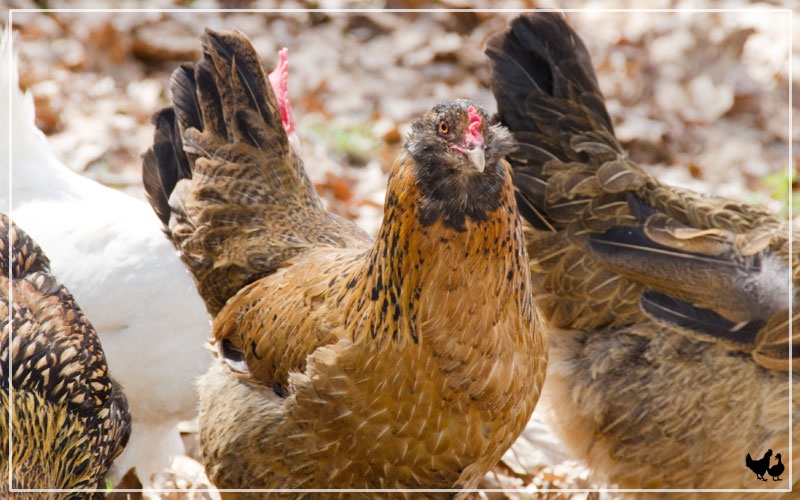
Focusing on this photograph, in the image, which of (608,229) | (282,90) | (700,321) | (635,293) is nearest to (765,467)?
(700,321)

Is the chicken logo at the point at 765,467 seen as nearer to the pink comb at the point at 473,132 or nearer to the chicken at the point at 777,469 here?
the chicken at the point at 777,469

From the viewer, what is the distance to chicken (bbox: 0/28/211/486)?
2.68 m


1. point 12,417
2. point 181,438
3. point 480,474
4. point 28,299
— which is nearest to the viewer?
point 12,417

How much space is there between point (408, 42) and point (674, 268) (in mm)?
2370

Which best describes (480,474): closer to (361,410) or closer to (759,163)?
(361,410)

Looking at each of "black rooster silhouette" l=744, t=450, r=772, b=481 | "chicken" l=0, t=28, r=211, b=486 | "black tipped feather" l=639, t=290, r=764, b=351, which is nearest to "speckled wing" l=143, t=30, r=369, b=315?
"chicken" l=0, t=28, r=211, b=486

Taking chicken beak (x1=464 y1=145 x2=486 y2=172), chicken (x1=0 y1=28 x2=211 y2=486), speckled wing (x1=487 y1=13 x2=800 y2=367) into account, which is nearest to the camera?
chicken beak (x1=464 y1=145 x2=486 y2=172)

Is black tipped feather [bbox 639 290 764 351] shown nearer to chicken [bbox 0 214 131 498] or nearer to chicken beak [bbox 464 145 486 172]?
chicken beak [bbox 464 145 486 172]

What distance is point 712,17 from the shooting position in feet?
18.2

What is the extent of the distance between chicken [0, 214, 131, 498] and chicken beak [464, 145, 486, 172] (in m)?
1.09

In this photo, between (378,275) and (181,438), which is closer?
(378,275)

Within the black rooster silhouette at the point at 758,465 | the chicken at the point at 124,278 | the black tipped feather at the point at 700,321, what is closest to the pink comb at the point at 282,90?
the chicken at the point at 124,278

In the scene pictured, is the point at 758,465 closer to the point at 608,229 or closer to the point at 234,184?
the point at 608,229

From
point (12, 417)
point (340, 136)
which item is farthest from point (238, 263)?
point (340, 136)
